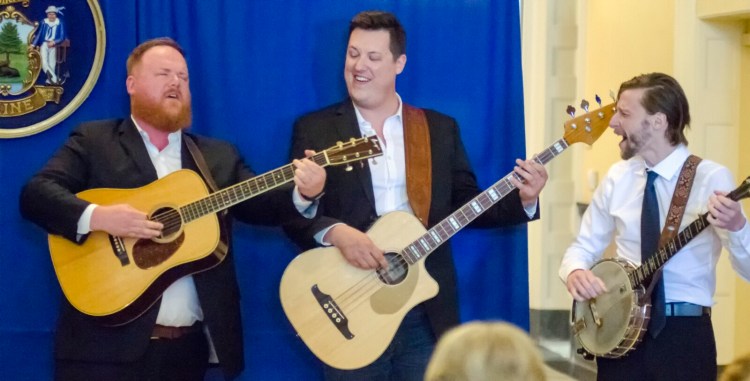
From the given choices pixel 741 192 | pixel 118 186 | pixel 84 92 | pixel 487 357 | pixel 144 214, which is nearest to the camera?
pixel 487 357

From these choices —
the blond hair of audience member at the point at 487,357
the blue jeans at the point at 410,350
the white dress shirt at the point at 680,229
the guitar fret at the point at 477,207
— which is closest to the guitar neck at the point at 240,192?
the guitar fret at the point at 477,207

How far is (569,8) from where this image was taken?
6.59 metres

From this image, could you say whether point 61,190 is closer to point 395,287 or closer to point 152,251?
point 152,251

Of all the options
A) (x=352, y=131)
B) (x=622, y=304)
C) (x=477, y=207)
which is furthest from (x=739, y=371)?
(x=352, y=131)

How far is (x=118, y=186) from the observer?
3.31m

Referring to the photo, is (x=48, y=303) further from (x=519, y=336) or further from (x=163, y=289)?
(x=519, y=336)

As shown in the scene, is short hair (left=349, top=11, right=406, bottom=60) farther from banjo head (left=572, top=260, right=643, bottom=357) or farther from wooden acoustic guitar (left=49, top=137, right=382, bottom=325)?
banjo head (left=572, top=260, right=643, bottom=357)

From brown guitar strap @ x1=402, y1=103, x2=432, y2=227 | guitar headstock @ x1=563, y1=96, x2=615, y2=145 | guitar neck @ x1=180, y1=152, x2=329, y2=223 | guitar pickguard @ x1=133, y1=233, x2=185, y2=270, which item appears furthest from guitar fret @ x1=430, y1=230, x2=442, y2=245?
guitar pickguard @ x1=133, y1=233, x2=185, y2=270

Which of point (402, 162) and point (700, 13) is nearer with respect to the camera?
point (402, 162)

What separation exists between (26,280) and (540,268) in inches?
149

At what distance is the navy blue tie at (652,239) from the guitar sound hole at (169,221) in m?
1.61

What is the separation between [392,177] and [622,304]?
3.06ft

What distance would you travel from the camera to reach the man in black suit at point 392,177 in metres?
3.43

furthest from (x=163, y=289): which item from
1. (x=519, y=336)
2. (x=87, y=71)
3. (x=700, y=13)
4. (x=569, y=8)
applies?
(x=569, y=8)
